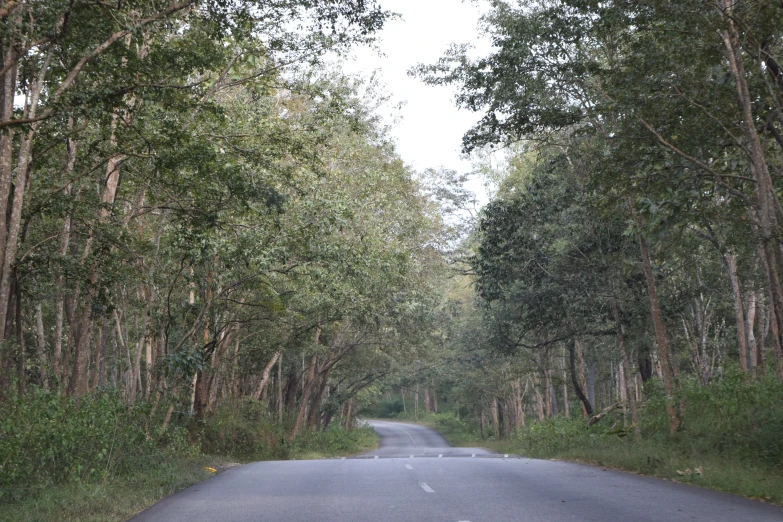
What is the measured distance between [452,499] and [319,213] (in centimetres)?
883

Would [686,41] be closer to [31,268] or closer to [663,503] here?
[663,503]

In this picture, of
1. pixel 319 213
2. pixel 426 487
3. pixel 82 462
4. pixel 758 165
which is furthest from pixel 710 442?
pixel 82 462

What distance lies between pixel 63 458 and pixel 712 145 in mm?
12637

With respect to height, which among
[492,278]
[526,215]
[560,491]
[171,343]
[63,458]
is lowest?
[560,491]

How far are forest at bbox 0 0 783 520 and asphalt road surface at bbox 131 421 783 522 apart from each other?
1.00 meters

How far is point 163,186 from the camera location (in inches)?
555

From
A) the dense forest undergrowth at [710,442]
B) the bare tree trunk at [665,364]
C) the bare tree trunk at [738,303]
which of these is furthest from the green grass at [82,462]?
the bare tree trunk at [738,303]

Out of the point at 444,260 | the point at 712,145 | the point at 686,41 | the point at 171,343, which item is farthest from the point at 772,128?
the point at 444,260

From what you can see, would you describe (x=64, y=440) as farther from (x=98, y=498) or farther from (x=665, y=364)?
(x=665, y=364)

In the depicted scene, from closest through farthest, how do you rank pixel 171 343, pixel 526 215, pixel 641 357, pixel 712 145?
1. pixel 712 145
2. pixel 171 343
3. pixel 526 215
4. pixel 641 357

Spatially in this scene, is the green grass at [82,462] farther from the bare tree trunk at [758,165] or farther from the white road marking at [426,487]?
the bare tree trunk at [758,165]

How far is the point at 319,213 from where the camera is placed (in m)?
17.8

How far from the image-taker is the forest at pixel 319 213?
11.7m

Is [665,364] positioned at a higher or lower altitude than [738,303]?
lower
